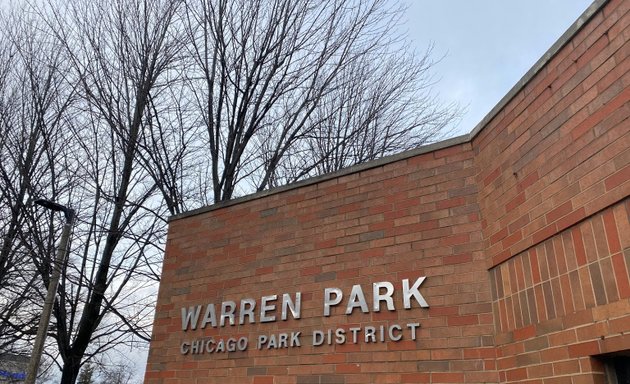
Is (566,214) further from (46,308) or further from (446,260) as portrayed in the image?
(46,308)

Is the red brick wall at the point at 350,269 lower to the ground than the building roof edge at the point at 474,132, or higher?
lower

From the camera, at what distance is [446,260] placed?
Result: 5137mm

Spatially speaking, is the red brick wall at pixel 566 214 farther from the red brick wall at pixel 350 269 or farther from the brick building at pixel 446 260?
the red brick wall at pixel 350 269

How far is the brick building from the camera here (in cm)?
374

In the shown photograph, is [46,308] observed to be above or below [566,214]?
above

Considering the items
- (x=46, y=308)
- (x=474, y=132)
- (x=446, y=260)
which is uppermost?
(x=474, y=132)

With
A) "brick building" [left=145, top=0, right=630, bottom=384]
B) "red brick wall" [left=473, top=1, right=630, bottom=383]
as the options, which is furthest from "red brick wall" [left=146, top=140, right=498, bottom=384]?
"red brick wall" [left=473, top=1, right=630, bottom=383]

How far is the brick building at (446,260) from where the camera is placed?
374cm

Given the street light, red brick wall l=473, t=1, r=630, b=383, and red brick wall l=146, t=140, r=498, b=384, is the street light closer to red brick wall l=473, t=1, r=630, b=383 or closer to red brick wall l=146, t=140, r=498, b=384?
red brick wall l=146, t=140, r=498, b=384

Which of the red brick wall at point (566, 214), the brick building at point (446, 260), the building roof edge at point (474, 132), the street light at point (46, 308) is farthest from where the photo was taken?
the street light at point (46, 308)

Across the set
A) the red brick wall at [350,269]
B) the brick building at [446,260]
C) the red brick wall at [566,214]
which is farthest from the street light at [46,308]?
the red brick wall at [566,214]

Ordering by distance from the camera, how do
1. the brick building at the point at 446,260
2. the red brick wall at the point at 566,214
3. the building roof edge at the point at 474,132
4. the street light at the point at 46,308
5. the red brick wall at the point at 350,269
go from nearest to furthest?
the red brick wall at the point at 566,214 < the brick building at the point at 446,260 < the building roof edge at the point at 474,132 < the red brick wall at the point at 350,269 < the street light at the point at 46,308

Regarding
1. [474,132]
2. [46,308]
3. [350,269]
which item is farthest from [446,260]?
[46,308]

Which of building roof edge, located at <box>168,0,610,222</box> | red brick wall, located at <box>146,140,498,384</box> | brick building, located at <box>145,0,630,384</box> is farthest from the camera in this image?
red brick wall, located at <box>146,140,498,384</box>
